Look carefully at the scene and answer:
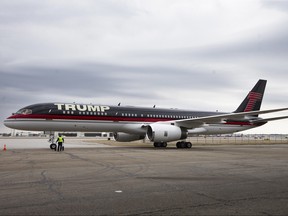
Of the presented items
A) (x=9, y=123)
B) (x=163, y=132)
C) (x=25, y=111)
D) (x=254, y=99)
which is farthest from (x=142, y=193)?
(x=254, y=99)

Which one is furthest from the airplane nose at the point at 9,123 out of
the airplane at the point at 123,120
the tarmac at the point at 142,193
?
Result: the tarmac at the point at 142,193

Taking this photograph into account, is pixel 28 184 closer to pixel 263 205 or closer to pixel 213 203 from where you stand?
pixel 213 203

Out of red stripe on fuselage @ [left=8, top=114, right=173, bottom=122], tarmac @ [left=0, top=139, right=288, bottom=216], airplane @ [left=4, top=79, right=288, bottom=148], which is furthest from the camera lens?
airplane @ [left=4, top=79, right=288, bottom=148]

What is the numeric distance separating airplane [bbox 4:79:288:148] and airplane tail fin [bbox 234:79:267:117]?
6.38ft

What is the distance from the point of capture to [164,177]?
925 cm

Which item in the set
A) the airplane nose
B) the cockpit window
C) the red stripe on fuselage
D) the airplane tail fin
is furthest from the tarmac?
the airplane tail fin

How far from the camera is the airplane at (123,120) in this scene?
2317 cm

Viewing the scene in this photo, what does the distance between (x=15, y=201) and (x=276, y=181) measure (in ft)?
22.3

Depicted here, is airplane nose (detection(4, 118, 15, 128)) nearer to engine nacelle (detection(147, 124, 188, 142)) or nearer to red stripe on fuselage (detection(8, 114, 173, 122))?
red stripe on fuselage (detection(8, 114, 173, 122))

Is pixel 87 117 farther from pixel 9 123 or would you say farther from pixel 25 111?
pixel 9 123

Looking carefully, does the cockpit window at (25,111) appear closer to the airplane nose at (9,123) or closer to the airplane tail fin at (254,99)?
the airplane nose at (9,123)

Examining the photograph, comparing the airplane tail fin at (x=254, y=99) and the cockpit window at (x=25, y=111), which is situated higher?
the airplane tail fin at (x=254, y=99)

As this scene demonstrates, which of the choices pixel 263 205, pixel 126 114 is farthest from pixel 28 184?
pixel 126 114

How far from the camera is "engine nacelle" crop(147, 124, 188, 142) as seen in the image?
24.7 m
